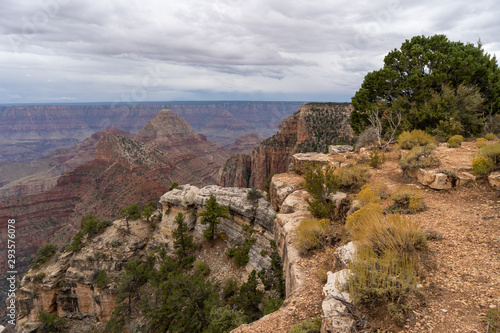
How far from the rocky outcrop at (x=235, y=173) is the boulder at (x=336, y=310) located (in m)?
66.2

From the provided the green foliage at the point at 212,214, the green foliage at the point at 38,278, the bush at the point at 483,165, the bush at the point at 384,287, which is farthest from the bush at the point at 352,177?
the green foliage at the point at 38,278

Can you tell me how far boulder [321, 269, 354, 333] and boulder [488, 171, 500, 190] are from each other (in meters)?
6.53

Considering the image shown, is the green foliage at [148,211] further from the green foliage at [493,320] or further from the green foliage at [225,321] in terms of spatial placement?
the green foliage at [493,320]

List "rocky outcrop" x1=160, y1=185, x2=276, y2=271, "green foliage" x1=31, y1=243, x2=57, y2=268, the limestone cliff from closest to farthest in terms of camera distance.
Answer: "rocky outcrop" x1=160, y1=185, x2=276, y2=271
the limestone cliff
"green foliage" x1=31, y1=243, x2=57, y2=268

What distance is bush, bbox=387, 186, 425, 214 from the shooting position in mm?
6977

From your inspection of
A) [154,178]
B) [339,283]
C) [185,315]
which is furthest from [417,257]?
[154,178]

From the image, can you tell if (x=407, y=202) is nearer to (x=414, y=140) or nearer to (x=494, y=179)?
(x=494, y=179)

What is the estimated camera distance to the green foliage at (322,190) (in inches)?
349

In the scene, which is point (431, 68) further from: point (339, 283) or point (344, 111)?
point (344, 111)

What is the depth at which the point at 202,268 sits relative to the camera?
858 inches

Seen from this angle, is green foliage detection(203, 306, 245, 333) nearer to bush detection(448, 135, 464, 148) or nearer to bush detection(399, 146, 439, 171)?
bush detection(399, 146, 439, 171)

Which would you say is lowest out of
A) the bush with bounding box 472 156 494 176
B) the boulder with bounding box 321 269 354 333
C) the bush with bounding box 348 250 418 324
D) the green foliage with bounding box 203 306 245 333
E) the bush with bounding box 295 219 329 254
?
the green foliage with bounding box 203 306 245 333

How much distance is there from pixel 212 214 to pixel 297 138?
49619 millimetres

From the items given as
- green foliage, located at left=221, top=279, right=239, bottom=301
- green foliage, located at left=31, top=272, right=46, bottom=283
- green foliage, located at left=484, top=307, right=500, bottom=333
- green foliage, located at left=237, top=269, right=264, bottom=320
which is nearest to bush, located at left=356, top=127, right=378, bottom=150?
green foliage, located at left=237, top=269, right=264, bottom=320
